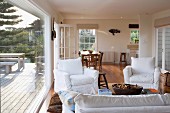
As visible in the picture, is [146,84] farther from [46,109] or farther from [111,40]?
[111,40]

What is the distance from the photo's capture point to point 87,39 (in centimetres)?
1337

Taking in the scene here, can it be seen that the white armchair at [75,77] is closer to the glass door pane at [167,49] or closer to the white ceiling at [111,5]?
the white ceiling at [111,5]

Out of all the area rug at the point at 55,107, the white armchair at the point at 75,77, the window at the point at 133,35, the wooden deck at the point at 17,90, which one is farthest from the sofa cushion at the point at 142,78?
the window at the point at 133,35

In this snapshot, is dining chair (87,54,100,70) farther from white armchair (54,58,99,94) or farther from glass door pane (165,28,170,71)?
white armchair (54,58,99,94)

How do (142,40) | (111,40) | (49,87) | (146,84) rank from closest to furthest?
(146,84) < (49,87) < (142,40) < (111,40)

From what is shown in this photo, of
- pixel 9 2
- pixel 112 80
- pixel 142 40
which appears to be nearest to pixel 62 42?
pixel 112 80

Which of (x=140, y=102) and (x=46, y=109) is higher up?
(x=140, y=102)

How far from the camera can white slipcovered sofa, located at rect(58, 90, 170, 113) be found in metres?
2.07

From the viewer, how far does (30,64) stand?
4.51 m

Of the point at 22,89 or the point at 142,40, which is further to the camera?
the point at 142,40

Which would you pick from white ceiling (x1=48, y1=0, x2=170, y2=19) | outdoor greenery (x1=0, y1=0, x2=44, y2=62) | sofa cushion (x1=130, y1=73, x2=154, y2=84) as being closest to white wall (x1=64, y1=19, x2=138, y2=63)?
white ceiling (x1=48, y1=0, x2=170, y2=19)

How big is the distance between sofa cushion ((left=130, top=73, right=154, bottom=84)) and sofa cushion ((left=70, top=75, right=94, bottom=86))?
3.55 feet

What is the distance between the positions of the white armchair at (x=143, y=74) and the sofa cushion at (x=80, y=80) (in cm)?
98

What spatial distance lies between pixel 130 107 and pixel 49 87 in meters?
4.86
